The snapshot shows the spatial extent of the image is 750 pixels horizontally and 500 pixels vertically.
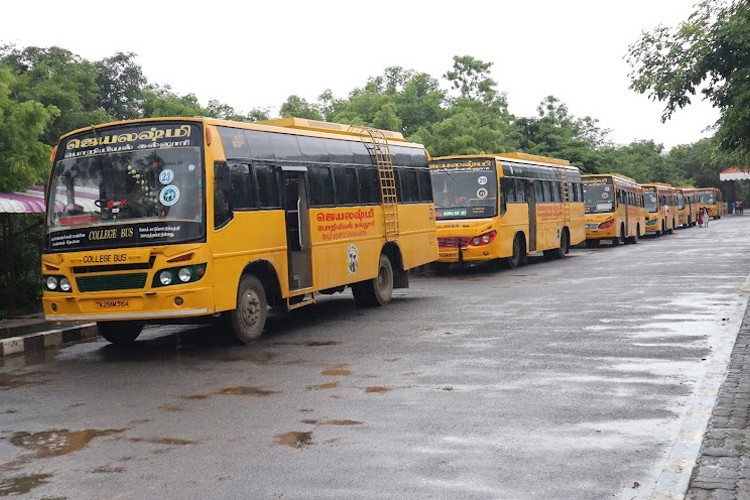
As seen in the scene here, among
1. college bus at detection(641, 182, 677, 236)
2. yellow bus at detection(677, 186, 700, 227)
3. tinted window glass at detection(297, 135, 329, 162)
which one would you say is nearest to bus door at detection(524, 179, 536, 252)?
tinted window glass at detection(297, 135, 329, 162)

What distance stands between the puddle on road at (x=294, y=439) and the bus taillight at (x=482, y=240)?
1635cm

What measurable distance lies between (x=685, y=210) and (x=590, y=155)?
33.4 ft

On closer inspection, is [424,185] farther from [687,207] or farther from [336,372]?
[687,207]

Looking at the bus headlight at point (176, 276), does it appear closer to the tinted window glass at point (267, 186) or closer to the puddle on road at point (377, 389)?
the tinted window glass at point (267, 186)

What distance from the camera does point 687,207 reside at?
6500cm

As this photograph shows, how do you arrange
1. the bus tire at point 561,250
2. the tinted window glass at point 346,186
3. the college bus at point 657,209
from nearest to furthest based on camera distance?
the tinted window glass at point 346,186
the bus tire at point 561,250
the college bus at point 657,209

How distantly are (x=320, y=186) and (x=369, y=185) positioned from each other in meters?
1.90

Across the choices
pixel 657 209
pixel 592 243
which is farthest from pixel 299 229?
pixel 657 209

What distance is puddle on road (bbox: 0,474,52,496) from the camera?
18.2ft

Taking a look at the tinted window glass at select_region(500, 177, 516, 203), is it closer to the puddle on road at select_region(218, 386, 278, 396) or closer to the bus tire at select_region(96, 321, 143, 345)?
the bus tire at select_region(96, 321, 143, 345)

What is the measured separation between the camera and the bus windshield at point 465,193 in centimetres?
2348

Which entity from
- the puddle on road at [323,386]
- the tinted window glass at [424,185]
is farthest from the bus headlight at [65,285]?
the tinted window glass at [424,185]

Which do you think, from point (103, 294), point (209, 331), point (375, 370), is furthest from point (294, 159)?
point (375, 370)

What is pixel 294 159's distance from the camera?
44.1 ft
